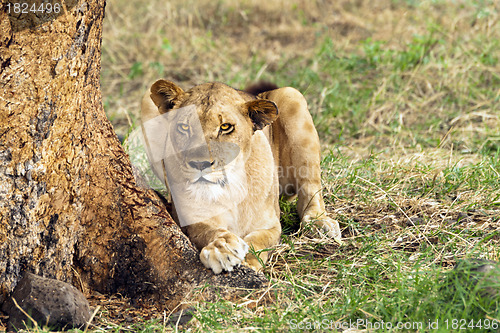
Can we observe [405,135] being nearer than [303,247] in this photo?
No

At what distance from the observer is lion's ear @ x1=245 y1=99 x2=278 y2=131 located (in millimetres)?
3045

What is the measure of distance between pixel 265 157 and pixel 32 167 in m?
1.35

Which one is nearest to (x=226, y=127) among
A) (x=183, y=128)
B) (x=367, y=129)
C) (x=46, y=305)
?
(x=183, y=128)

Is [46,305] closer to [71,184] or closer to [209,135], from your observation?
[71,184]

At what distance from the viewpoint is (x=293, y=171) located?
3.82 metres

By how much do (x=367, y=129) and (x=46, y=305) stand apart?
3.60 m

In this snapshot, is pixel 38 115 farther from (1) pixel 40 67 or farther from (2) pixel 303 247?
(2) pixel 303 247

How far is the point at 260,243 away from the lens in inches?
125

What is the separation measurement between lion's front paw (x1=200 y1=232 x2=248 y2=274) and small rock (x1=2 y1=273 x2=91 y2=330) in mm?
600

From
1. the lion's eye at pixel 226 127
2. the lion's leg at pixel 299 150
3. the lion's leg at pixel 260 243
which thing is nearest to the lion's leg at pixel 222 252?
the lion's leg at pixel 260 243

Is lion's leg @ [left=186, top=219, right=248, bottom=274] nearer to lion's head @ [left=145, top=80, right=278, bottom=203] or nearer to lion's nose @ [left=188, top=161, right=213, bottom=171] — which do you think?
lion's head @ [left=145, top=80, right=278, bottom=203]

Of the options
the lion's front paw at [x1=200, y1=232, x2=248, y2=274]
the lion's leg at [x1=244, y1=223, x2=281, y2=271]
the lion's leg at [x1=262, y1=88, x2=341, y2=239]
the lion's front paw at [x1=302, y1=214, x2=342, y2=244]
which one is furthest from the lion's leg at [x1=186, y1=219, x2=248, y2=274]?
the lion's leg at [x1=262, y1=88, x2=341, y2=239]

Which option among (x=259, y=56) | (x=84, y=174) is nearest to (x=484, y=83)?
(x=259, y=56)

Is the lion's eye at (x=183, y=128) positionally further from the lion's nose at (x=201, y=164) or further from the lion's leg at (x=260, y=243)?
the lion's leg at (x=260, y=243)
